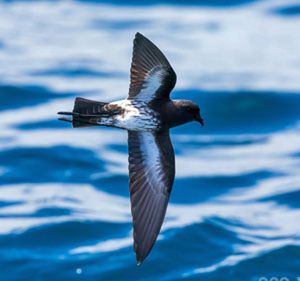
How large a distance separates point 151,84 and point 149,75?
0.06 metres

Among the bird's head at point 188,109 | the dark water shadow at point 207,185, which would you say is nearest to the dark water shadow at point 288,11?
the dark water shadow at point 207,185

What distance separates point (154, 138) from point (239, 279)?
2.46 m

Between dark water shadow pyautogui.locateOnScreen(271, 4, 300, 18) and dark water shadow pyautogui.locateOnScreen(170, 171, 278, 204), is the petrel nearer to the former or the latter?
dark water shadow pyautogui.locateOnScreen(170, 171, 278, 204)

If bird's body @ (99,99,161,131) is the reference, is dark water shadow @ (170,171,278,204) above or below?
below

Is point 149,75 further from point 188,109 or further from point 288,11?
point 288,11

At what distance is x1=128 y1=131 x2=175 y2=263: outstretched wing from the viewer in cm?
857

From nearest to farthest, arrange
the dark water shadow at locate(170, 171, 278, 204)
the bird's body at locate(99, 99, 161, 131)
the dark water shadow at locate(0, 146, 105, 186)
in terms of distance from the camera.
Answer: the bird's body at locate(99, 99, 161, 131)
the dark water shadow at locate(170, 171, 278, 204)
the dark water shadow at locate(0, 146, 105, 186)

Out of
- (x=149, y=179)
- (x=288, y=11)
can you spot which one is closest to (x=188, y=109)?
(x=149, y=179)

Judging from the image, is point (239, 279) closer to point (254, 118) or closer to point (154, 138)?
point (154, 138)

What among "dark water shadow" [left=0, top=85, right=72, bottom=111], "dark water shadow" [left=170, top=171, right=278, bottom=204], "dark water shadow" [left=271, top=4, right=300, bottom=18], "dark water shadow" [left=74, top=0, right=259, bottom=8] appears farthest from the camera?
"dark water shadow" [left=74, top=0, right=259, bottom=8]

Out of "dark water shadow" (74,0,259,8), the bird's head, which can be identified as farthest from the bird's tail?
"dark water shadow" (74,0,259,8)

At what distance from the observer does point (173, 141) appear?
1424 centimetres

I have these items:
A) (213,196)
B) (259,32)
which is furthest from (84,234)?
(259,32)

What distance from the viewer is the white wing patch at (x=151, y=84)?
27.7 ft
